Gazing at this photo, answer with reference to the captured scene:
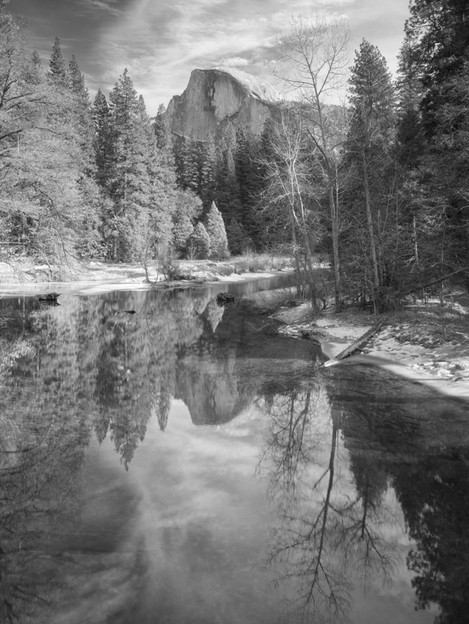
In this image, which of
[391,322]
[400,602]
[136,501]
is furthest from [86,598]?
[391,322]

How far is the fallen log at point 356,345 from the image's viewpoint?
41.0 ft

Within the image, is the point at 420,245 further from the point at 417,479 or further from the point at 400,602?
the point at 400,602

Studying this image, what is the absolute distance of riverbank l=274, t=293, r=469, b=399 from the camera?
1055cm

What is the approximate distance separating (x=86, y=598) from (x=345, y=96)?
61.5ft

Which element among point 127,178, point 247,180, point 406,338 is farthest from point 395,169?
point 247,180

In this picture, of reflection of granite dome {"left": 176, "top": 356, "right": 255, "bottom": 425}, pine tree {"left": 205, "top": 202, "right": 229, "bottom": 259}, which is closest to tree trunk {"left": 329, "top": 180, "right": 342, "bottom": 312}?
reflection of granite dome {"left": 176, "top": 356, "right": 255, "bottom": 425}

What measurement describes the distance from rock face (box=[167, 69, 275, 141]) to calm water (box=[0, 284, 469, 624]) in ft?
473

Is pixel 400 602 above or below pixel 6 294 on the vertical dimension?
below

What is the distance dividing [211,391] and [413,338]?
6.79 m

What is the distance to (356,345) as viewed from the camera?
13453mm

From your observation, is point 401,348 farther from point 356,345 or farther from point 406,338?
point 356,345

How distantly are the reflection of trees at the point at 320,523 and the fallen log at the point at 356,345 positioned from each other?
469cm

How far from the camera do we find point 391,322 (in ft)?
51.4

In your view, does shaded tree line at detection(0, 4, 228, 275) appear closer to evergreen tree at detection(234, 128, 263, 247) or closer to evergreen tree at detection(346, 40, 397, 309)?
evergreen tree at detection(234, 128, 263, 247)
